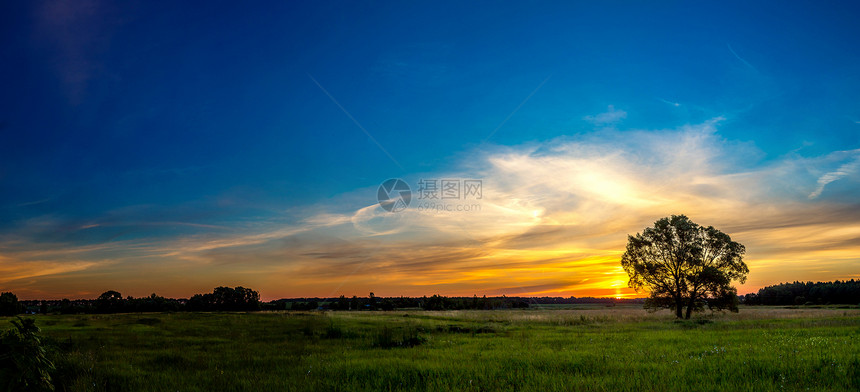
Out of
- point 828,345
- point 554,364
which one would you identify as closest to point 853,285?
point 828,345

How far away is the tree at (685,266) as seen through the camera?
1656 inches

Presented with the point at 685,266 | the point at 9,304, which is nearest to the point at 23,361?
the point at 685,266

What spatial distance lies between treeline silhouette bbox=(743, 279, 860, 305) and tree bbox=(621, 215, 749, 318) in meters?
113

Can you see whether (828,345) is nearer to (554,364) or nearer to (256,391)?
(554,364)

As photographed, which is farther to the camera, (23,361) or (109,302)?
(109,302)

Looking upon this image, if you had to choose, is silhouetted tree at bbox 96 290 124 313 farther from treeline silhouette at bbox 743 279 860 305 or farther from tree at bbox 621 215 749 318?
treeline silhouette at bbox 743 279 860 305

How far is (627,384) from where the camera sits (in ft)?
28.4

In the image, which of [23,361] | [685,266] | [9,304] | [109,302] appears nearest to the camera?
[23,361]

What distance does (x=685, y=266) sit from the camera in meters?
43.7

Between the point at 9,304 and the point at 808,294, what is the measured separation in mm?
229097

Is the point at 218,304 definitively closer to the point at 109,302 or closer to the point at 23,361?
the point at 109,302

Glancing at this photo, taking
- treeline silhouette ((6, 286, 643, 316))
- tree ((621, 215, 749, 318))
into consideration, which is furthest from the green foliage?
treeline silhouette ((6, 286, 643, 316))

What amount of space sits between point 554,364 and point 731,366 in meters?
4.05

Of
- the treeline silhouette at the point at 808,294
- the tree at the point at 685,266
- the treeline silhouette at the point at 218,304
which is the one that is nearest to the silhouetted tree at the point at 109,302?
the treeline silhouette at the point at 218,304
